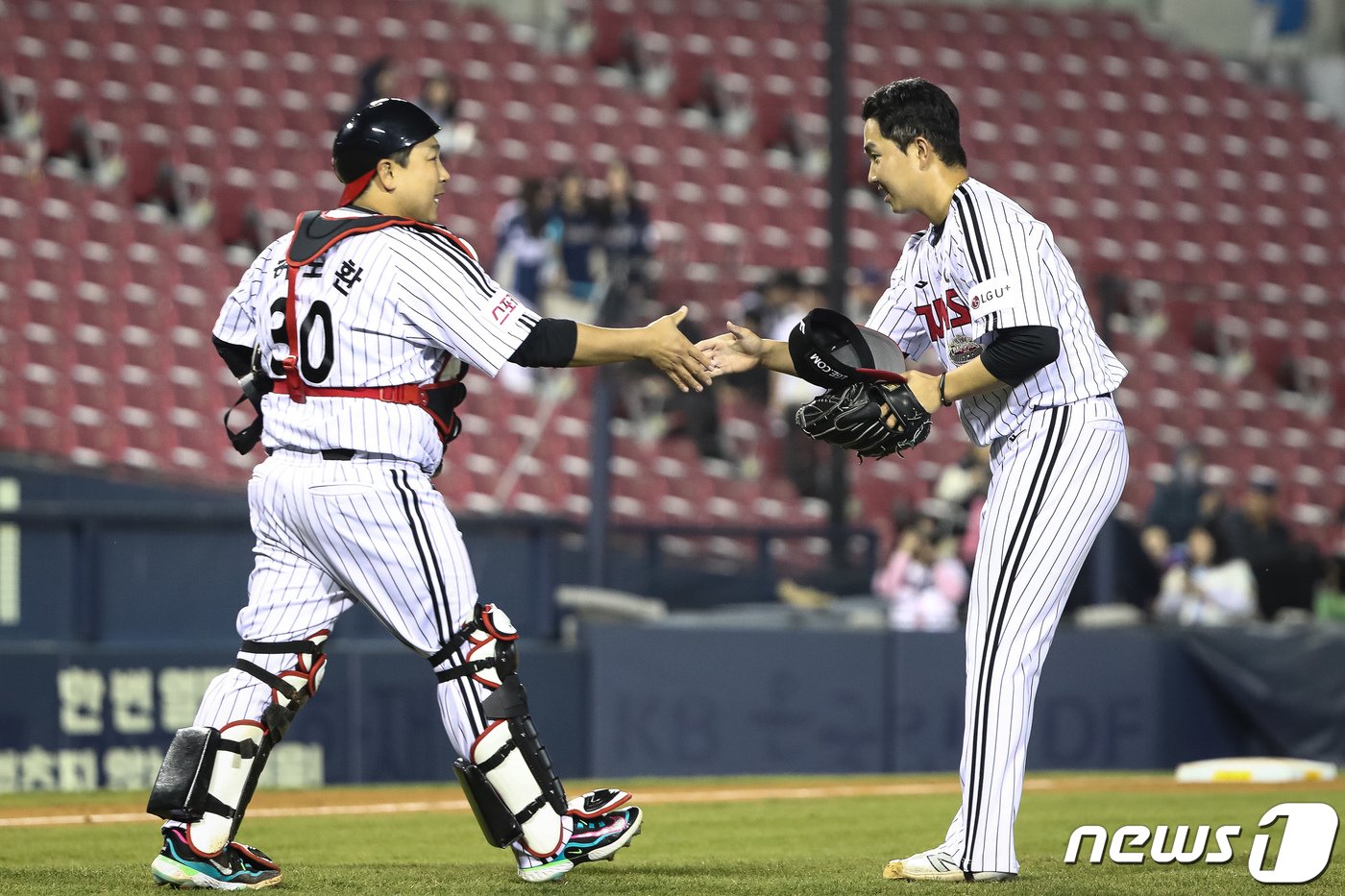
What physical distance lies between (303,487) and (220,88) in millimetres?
13720

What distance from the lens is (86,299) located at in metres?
15.1

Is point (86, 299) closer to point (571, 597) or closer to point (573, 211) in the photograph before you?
point (573, 211)

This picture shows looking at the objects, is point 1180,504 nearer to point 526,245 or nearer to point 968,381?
point 526,245

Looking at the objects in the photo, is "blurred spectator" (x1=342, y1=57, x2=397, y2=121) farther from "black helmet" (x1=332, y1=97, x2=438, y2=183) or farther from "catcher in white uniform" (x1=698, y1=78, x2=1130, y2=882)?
"catcher in white uniform" (x1=698, y1=78, x2=1130, y2=882)

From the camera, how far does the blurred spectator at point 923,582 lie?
10742 millimetres

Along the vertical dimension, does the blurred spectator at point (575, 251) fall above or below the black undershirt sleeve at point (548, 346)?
above

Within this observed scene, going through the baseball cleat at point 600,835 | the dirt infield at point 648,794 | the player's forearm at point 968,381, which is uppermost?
the player's forearm at point 968,381

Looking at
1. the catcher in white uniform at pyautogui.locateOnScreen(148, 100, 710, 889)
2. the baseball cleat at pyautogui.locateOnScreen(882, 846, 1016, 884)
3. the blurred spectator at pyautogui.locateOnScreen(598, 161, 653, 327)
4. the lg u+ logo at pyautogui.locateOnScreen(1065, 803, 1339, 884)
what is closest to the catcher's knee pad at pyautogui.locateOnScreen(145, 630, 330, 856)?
the catcher in white uniform at pyautogui.locateOnScreen(148, 100, 710, 889)

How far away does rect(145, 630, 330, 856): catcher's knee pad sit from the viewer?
14.9 feet

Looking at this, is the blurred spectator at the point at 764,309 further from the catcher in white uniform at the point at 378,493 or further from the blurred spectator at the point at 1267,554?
the catcher in white uniform at the point at 378,493

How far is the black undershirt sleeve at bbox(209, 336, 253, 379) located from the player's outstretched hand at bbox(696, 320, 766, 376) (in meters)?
1.14

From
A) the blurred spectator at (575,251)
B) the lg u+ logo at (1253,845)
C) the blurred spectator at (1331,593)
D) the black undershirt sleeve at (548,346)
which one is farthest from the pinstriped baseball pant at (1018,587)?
the blurred spectator at (1331,593)

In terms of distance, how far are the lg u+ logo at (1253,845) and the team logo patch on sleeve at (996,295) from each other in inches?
53.1

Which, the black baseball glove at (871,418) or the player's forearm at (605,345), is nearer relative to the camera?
the player's forearm at (605,345)
